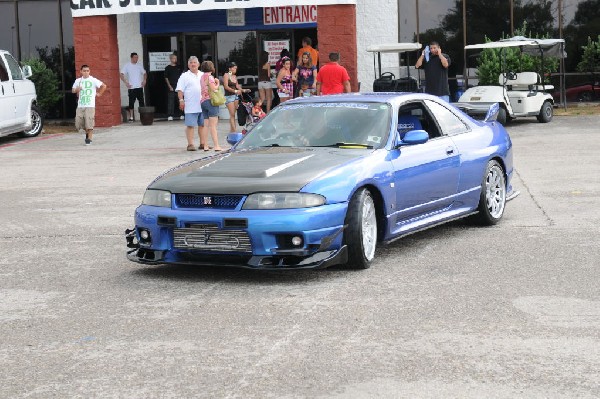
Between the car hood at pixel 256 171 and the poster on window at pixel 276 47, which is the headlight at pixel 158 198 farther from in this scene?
the poster on window at pixel 276 47

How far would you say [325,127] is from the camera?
982 cm

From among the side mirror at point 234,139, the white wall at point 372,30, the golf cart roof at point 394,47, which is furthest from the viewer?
the white wall at point 372,30

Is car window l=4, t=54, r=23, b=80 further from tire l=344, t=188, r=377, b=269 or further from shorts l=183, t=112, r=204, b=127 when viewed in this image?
tire l=344, t=188, r=377, b=269

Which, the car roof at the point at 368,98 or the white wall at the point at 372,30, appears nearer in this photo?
the car roof at the point at 368,98

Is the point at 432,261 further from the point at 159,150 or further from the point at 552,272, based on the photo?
the point at 159,150

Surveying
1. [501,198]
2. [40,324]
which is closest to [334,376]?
[40,324]

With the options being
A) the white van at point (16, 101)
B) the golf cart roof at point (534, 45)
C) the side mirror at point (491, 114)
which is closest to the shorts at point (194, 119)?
the white van at point (16, 101)

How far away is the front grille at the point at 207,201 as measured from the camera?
8445 mm

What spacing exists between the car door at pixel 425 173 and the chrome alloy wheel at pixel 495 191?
774 mm

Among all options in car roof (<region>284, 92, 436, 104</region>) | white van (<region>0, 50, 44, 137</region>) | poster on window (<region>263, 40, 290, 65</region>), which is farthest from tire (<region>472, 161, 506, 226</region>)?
poster on window (<region>263, 40, 290, 65</region>)

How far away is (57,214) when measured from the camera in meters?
12.8

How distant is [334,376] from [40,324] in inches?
89.7

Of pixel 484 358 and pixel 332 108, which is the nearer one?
pixel 484 358

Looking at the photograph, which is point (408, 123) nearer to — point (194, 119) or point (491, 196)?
point (491, 196)
